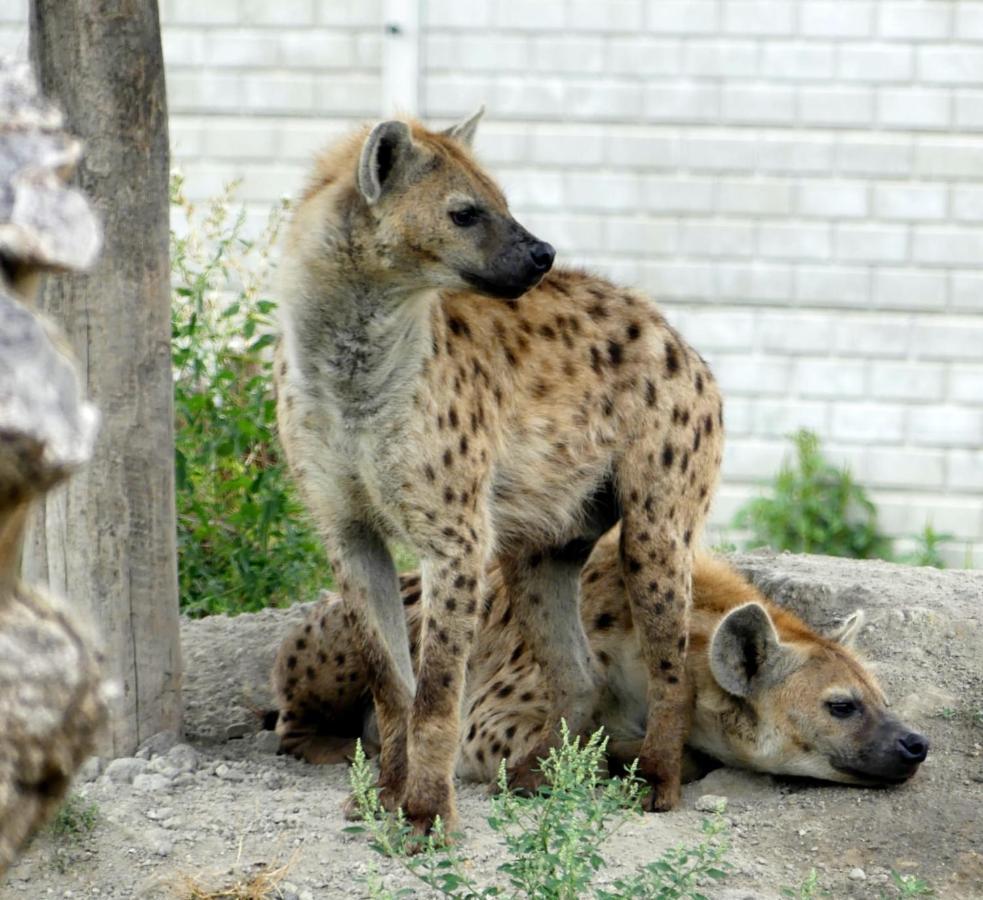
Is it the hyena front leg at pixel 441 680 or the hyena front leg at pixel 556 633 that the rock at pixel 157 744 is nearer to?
the hyena front leg at pixel 441 680

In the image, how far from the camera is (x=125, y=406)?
4469 mm

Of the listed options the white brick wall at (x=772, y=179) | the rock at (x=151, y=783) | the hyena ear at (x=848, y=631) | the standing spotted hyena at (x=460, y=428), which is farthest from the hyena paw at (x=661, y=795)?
the white brick wall at (x=772, y=179)

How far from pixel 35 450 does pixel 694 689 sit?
12.1ft

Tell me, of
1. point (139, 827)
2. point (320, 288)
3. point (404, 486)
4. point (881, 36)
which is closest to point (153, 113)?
point (320, 288)

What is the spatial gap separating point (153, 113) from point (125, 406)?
76cm

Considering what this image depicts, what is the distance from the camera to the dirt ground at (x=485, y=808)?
3.95 metres

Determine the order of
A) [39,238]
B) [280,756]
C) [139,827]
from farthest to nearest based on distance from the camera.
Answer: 1. [280,756]
2. [139,827]
3. [39,238]

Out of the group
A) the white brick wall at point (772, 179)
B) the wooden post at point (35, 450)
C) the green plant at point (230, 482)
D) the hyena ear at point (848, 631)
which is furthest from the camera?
the white brick wall at point (772, 179)

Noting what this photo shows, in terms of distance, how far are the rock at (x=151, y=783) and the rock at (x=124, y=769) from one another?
0.04 metres

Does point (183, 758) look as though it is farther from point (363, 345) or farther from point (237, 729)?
point (363, 345)

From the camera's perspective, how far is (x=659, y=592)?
4906 mm

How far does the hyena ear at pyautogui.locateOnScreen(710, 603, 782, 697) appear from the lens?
4867 mm

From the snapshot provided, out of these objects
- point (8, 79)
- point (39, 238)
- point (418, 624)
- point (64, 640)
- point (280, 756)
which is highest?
point (8, 79)

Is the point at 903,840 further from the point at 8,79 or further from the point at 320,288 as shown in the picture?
the point at 8,79
